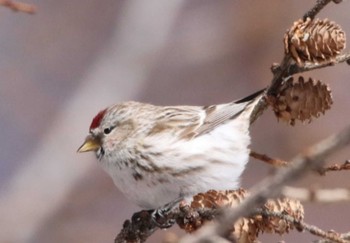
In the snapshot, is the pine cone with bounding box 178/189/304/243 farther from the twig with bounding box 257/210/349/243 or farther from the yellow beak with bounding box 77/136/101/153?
the yellow beak with bounding box 77/136/101/153

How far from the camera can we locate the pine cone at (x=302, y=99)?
131 cm

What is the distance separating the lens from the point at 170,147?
1908mm

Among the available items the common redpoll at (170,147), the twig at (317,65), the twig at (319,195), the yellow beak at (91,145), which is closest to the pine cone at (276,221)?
the twig at (317,65)

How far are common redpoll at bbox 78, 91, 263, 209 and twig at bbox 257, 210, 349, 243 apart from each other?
637 mm

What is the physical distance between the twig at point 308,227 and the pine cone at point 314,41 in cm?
26

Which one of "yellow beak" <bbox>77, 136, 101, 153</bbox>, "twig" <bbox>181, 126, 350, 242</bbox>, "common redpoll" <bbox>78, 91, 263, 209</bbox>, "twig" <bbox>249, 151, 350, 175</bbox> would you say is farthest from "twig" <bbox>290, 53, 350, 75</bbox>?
"yellow beak" <bbox>77, 136, 101, 153</bbox>

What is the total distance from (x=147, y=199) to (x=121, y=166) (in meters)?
0.17

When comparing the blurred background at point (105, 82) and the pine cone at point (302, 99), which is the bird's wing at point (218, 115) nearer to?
the pine cone at point (302, 99)

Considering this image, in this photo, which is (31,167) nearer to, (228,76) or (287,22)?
(228,76)

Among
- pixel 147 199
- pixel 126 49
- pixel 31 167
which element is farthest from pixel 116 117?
pixel 126 49

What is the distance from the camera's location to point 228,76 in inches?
131

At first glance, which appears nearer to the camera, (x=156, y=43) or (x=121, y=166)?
(x=121, y=166)

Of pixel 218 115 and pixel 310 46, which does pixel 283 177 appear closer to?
pixel 310 46

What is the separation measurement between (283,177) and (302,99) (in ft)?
2.12
